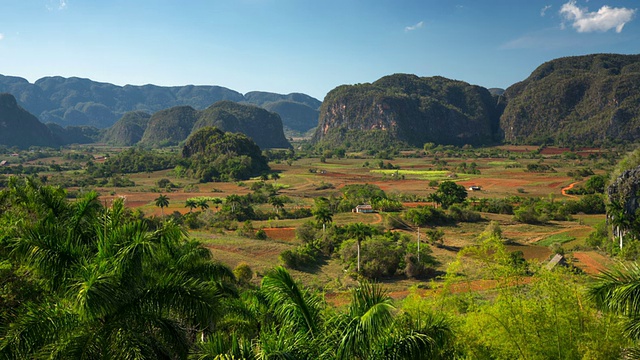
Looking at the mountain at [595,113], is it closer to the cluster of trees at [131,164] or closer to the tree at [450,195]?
the tree at [450,195]

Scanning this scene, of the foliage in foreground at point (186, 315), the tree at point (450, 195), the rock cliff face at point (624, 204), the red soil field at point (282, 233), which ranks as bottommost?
the red soil field at point (282, 233)

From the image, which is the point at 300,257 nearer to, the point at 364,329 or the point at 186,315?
the point at 186,315

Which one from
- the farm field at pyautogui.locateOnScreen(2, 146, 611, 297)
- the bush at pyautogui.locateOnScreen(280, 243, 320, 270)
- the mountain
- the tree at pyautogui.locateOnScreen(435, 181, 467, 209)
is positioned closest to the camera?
the bush at pyautogui.locateOnScreen(280, 243, 320, 270)

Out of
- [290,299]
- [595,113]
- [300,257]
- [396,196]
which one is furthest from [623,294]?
[595,113]

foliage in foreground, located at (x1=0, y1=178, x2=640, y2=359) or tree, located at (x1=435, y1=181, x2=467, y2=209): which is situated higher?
foliage in foreground, located at (x1=0, y1=178, x2=640, y2=359)

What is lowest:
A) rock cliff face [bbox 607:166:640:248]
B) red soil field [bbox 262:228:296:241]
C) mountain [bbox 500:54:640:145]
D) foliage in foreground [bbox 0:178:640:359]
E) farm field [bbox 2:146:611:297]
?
red soil field [bbox 262:228:296:241]

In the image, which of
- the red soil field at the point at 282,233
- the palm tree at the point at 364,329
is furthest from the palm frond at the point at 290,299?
the red soil field at the point at 282,233

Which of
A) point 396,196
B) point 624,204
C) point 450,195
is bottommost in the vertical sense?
point 396,196

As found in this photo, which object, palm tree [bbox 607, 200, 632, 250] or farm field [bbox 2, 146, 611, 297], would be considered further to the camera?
palm tree [bbox 607, 200, 632, 250]

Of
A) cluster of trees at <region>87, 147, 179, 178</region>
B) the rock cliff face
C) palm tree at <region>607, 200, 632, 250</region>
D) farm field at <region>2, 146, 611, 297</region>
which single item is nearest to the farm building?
farm field at <region>2, 146, 611, 297</region>

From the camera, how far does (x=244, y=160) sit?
10906cm

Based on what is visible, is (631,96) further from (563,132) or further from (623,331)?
(623,331)

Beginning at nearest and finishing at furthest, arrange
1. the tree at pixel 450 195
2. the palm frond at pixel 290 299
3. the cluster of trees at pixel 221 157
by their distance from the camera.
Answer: the palm frond at pixel 290 299 < the tree at pixel 450 195 < the cluster of trees at pixel 221 157

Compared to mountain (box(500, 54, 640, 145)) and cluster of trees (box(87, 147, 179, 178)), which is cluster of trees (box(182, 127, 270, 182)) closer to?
cluster of trees (box(87, 147, 179, 178))
